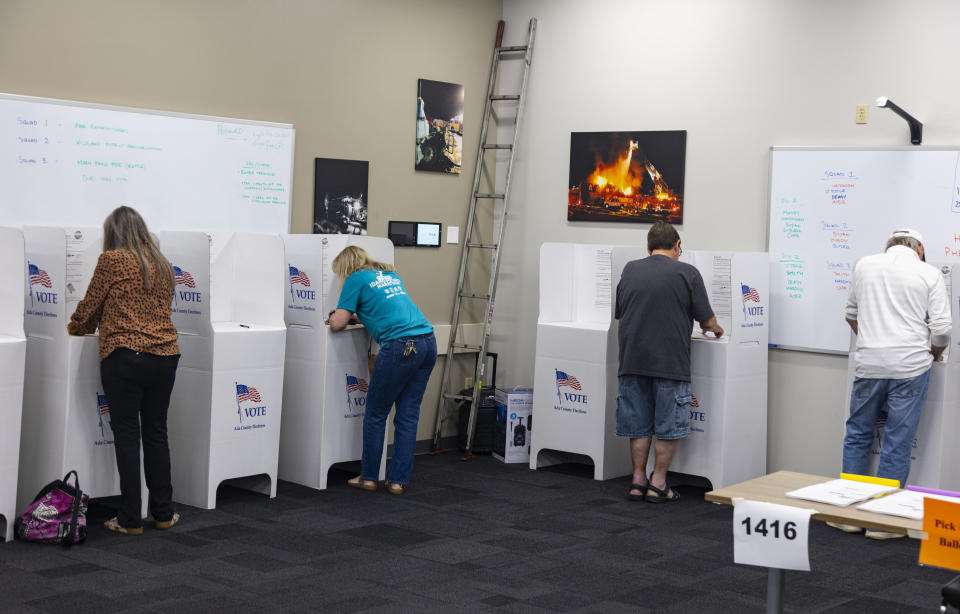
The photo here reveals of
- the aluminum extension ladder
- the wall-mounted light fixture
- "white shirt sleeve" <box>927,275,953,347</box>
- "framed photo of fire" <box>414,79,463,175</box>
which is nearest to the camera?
"white shirt sleeve" <box>927,275,953,347</box>

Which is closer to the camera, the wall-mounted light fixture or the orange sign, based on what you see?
the orange sign

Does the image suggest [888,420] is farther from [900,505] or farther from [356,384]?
[356,384]

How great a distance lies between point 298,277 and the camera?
5.99 m

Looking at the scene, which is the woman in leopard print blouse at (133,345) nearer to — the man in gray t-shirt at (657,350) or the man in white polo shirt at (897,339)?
the man in gray t-shirt at (657,350)

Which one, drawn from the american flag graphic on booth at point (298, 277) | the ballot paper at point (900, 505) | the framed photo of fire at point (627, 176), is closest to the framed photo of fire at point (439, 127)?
the framed photo of fire at point (627, 176)

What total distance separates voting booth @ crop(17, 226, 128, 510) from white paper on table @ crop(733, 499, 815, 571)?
328 centimetres

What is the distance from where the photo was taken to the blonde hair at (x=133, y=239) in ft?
15.4

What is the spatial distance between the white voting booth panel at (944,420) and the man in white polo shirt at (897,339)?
0.11m

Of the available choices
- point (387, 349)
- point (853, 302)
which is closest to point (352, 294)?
point (387, 349)

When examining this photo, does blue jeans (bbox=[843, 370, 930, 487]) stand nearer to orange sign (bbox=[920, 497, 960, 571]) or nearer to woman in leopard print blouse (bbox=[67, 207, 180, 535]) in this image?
orange sign (bbox=[920, 497, 960, 571])

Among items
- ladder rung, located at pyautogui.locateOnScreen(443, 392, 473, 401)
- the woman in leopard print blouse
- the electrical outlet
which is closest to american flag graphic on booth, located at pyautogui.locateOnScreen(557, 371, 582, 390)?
ladder rung, located at pyautogui.locateOnScreen(443, 392, 473, 401)

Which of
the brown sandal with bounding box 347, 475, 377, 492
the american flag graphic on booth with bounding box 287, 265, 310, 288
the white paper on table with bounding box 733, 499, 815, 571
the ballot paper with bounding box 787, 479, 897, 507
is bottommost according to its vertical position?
the brown sandal with bounding box 347, 475, 377, 492

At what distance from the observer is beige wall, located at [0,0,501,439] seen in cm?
538

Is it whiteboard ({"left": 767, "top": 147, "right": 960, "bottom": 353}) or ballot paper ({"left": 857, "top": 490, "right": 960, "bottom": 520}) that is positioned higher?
whiteboard ({"left": 767, "top": 147, "right": 960, "bottom": 353})
